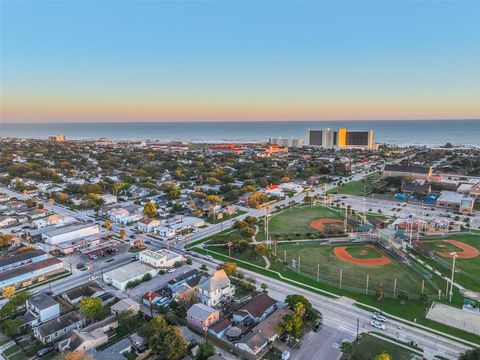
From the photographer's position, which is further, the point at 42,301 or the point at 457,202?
the point at 457,202

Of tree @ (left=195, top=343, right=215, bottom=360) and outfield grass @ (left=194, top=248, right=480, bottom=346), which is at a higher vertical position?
tree @ (left=195, top=343, right=215, bottom=360)

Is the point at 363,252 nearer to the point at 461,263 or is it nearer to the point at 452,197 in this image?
the point at 461,263

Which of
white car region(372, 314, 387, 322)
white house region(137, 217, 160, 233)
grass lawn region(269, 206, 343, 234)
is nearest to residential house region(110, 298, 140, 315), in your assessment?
white car region(372, 314, 387, 322)

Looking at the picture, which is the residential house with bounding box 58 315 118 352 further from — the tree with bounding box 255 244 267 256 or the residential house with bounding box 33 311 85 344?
the tree with bounding box 255 244 267 256

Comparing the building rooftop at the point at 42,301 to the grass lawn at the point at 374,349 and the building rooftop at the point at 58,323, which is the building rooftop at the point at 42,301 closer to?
the building rooftop at the point at 58,323

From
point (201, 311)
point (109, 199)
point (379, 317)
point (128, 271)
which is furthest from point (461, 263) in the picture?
point (109, 199)

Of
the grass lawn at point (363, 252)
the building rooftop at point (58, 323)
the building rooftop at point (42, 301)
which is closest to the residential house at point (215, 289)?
the building rooftop at point (58, 323)

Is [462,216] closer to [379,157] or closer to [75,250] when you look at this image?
[75,250]
